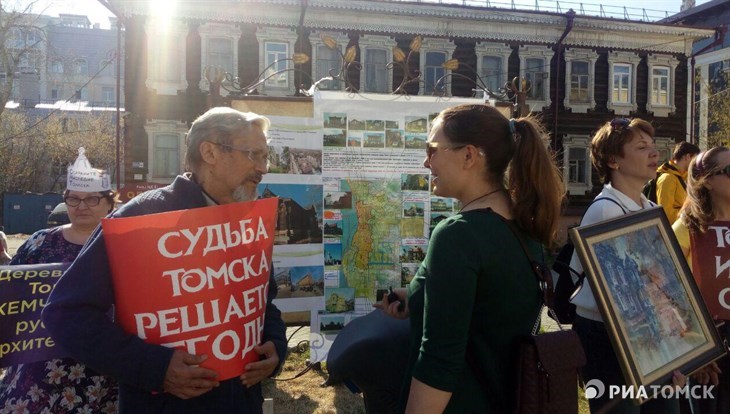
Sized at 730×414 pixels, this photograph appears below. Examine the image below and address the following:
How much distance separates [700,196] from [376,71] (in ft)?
56.2

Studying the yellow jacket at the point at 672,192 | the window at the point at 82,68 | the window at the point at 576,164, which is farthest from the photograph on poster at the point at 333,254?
the window at the point at 82,68

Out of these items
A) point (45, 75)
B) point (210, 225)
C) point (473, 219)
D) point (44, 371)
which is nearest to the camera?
point (473, 219)

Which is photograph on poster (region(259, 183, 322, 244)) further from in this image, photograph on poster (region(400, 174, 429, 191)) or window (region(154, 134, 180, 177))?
window (region(154, 134, 180, 177))

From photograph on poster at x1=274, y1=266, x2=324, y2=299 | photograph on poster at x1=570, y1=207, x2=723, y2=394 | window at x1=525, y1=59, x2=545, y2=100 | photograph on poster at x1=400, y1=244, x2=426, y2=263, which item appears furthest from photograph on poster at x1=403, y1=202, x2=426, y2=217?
window at x1=525, y1=59, x2=545, y2=100

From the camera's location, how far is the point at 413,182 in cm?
478

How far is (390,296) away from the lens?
236cm

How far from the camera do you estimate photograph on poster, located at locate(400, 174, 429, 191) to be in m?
4.77

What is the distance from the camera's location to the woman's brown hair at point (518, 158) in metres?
1.90

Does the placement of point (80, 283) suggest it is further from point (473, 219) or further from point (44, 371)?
point (473, 219)

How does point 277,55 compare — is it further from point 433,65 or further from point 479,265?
point 479,265

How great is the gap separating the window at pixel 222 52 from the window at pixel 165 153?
9.08 feet

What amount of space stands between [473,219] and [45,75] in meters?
66.7

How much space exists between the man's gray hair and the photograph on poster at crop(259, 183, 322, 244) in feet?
7.87

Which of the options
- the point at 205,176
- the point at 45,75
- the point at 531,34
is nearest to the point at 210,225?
the point at 205,176
